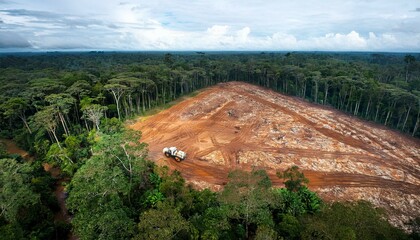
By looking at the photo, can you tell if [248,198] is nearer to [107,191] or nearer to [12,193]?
[107,191]

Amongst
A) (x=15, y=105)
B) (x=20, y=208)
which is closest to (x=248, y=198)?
(x=20, y=208)

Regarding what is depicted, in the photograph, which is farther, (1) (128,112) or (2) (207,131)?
(1) (128,112)

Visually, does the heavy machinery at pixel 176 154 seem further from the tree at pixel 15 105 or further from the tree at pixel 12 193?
the tree at pixel 15 105

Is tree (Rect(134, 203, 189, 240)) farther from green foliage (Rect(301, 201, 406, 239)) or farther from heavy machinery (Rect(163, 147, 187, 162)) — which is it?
heavy machinery (Rect(163, 147, 187, 162))

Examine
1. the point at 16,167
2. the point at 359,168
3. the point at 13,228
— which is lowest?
the point at 359,168

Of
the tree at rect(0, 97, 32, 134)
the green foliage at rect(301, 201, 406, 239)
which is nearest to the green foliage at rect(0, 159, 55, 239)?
the green foliage at rect(301, 201, 406, 239)

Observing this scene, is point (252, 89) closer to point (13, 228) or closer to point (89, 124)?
point (89, 124)

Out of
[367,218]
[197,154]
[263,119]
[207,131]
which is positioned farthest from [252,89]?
[367,218]

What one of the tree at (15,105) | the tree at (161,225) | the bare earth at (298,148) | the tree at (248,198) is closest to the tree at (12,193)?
the tree at (161,225)
